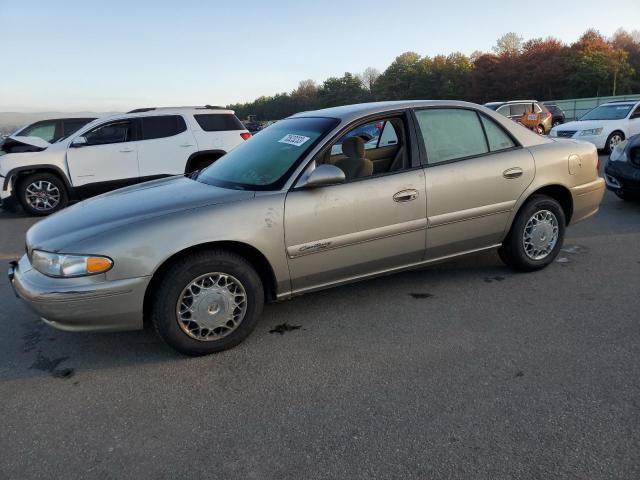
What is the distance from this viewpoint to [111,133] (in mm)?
9047

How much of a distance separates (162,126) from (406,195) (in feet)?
22.5

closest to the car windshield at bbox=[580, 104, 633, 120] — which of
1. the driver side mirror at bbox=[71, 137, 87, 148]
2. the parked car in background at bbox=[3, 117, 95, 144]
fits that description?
the driver side mirror at bbox=[71, 137, 87, 148]

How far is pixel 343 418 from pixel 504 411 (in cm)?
82

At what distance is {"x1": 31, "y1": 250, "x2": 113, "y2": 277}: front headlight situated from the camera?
2996 millimetres

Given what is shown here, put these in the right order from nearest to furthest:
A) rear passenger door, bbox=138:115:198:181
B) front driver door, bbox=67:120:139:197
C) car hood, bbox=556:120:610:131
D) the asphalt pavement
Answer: the asphalt pavement → front driver door, bbox=67:120:139:197 → rear passenger door, bbox=138:115:198:181 → car hood, bbox=556:120:610:131

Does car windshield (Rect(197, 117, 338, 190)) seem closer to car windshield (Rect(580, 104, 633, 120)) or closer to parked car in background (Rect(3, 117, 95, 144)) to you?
parked car in background (Rect(3, 117, 95, 144))

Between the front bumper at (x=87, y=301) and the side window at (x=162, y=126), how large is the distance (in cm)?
664

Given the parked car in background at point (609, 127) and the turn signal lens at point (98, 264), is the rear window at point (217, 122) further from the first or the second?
the parked car in background at point (609, 127)

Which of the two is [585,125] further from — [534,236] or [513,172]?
[513,172]

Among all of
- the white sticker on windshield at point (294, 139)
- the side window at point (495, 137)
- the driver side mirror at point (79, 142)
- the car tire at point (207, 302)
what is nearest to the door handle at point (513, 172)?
the side window at point (495, 137)

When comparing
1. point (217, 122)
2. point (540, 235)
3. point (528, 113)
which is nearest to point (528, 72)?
point (528, 113)

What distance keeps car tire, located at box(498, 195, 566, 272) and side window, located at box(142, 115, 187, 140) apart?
6.89 m

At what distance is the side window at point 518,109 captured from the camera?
67.3 ft

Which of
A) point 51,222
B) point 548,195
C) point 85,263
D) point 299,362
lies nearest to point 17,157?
point 51,222
